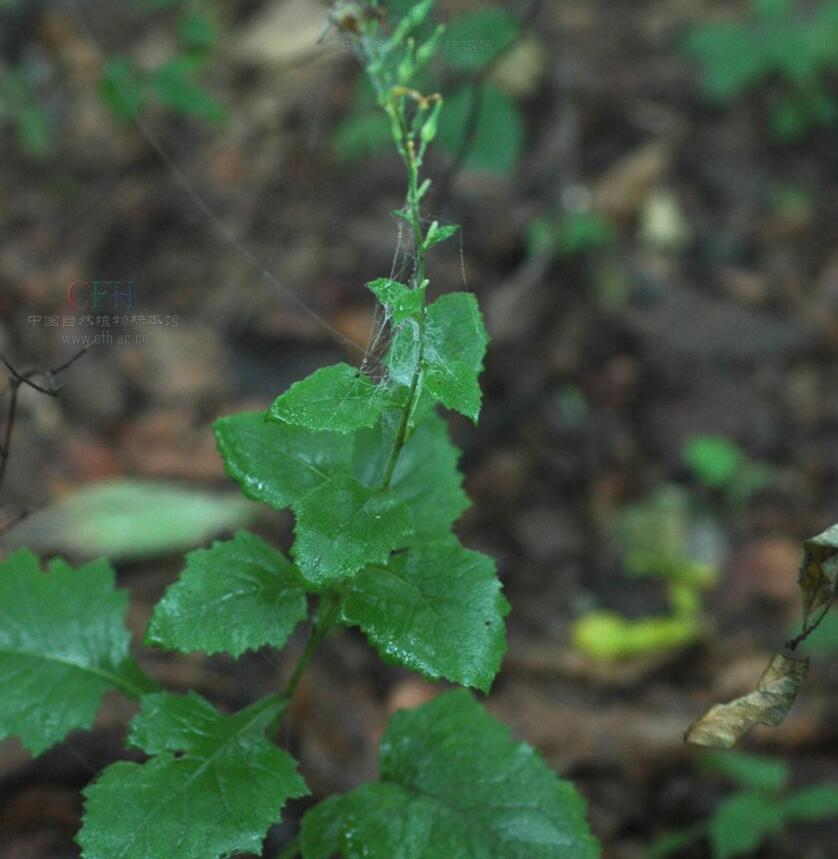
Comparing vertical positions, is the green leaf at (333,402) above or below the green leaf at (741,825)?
above

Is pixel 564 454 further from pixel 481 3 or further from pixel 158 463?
pixel 481 3

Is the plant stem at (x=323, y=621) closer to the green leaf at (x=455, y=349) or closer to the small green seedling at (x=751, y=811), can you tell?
the green leaf at (x=455, y=349)

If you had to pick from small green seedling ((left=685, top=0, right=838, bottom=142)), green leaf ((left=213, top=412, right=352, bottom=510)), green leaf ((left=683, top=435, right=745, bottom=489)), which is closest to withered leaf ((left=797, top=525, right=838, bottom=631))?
green leaf ((left=213, top=412, right=352, bottom=510))

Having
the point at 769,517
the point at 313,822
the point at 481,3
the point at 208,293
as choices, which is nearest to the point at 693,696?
the point at 769,517

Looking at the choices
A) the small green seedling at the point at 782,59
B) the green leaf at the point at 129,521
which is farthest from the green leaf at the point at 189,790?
the small green seedling at the point at 782,59

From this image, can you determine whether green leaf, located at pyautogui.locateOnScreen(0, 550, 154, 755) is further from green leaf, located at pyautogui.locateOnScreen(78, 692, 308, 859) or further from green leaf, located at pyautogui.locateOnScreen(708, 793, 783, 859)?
green leaf, located at pyautogui.locateOnScreen(708, 793, 783, 859)

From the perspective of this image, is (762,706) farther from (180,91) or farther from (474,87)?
(180,91)

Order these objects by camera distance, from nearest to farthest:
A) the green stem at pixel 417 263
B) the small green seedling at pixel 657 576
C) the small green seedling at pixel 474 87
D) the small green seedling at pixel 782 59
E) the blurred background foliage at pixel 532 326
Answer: the green stem at pixel 417 263
the blurred background foliage at pixel 532 326
the small green seedling at pixel 657 576
the small green seedling at pixel 474 87
the small green seedling at pixel 782 59

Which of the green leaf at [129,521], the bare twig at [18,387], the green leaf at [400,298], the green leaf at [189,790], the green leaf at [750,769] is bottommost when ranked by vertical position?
the green leaf at [750,769]
